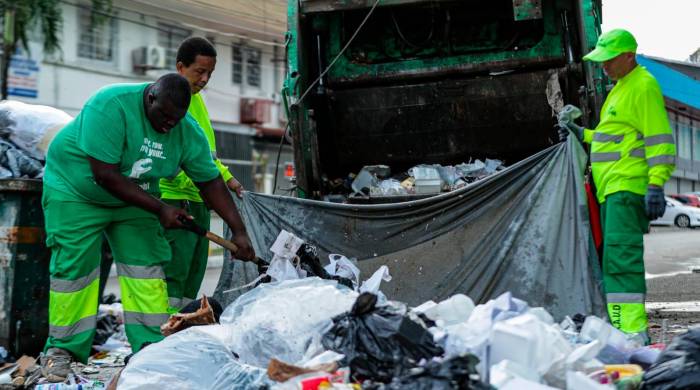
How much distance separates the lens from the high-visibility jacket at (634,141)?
12.9 feet

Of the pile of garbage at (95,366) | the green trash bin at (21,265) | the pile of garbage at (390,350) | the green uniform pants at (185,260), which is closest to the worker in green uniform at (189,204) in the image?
the green uniform pants at (185,260)

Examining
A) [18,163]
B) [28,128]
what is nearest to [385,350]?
[18,163]

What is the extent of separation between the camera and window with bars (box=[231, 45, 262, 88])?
20.9 m

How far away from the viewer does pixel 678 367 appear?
2.64 m

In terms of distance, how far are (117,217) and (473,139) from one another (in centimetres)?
274

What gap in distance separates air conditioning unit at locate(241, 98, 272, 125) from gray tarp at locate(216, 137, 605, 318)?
1578cm

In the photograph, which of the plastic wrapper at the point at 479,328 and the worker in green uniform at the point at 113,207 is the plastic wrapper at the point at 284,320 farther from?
the worker in green uniform at the point at 113,207

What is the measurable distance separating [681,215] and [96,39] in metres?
15.7

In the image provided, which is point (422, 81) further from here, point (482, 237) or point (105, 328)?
point (105, 328)

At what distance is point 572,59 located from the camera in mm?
5520

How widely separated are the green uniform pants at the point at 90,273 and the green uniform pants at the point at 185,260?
583 mm

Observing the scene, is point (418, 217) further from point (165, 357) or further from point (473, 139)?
point (165, 357)

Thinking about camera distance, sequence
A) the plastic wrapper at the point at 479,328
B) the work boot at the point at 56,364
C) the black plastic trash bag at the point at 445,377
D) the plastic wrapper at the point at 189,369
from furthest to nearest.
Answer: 1. the work boot at the point at 56,364
2. the plastic wrapper at the point at 189,369
3. the plastic wrapper at the point at 479,328
4. the black plastic trash bag at the point at 445,377

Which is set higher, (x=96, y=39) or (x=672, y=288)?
(x=96, y=39)
